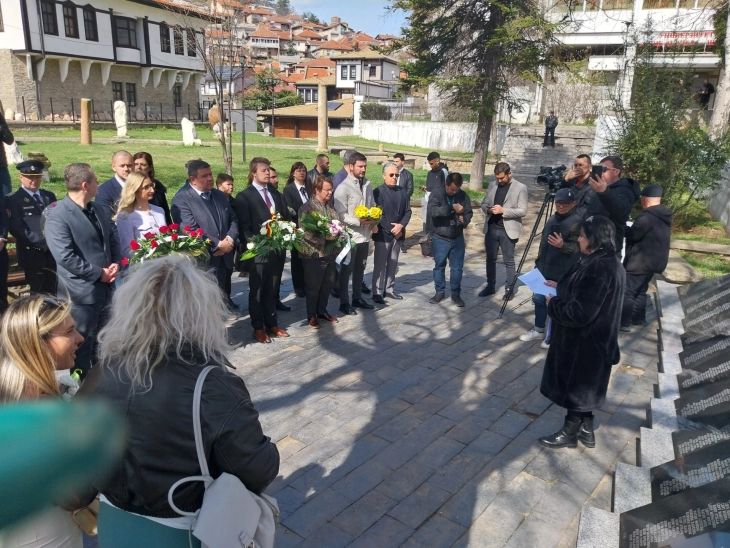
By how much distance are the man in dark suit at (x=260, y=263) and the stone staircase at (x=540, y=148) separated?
55.6 feet

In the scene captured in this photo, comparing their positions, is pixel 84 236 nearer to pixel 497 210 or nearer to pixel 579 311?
pixel 579 311

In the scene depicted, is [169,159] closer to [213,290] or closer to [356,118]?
[213,290]

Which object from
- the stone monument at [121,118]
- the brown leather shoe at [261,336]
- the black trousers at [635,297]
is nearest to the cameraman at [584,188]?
the black trousers at [635,297]

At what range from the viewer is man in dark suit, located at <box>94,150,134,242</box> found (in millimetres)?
5551

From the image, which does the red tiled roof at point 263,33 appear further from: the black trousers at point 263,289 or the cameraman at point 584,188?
the black trousers at point 263,289

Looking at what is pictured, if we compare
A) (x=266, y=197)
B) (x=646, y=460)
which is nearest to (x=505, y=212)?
(x=266, y=197)

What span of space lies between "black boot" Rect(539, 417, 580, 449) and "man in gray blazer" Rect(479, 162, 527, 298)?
3.39 meters

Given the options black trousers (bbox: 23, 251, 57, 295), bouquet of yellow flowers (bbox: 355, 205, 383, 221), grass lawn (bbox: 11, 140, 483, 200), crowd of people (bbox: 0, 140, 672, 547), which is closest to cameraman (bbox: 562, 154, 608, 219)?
crowd of people (bbox: 0, 140, 672, 547)

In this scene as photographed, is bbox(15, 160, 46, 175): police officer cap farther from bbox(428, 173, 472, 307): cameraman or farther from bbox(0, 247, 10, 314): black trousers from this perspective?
bbox(428, 173, 472, 307): cameraman

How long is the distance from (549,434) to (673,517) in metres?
1.37

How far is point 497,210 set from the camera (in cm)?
739

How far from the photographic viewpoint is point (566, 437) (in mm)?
4258

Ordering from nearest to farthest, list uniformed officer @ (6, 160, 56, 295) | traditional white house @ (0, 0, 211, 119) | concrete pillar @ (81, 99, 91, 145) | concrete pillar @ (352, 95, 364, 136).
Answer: uniformed officer @ (6, 160, 56, 295), concrete pillar @ (81, 99, 91, 145), traditional white house @ (0, 0, 211, 119), concrete pillar @ (352, 95, 364, 136)

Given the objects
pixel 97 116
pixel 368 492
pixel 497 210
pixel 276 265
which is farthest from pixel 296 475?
A: pixel 97 116
